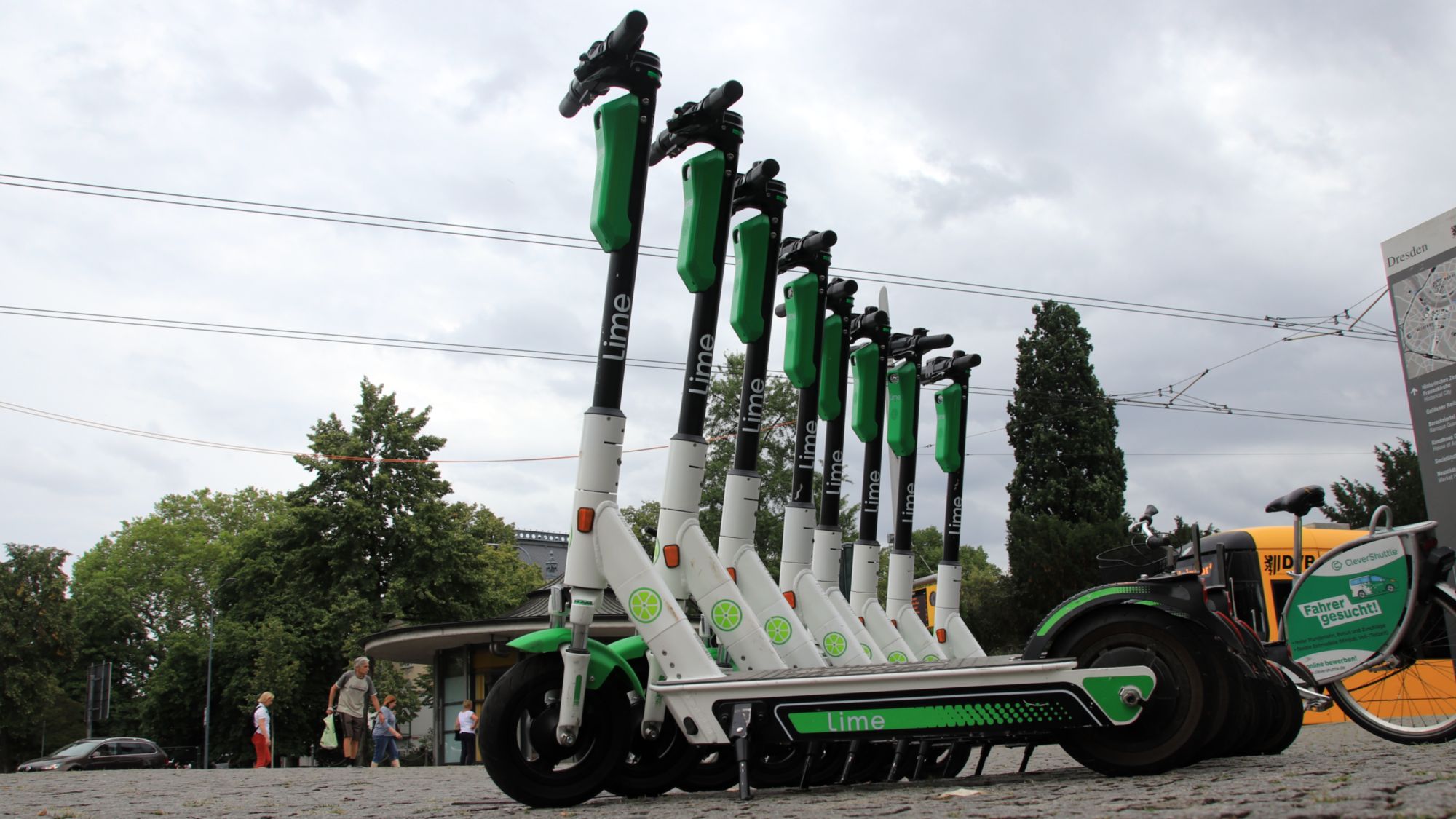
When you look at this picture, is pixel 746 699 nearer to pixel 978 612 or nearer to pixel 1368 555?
pixel 1368 555

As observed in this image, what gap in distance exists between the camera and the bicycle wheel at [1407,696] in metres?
6.78

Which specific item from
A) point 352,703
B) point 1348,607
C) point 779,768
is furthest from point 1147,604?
point 352,703

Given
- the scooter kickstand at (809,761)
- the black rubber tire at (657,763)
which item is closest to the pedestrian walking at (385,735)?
the black rubber tire at (657,763)

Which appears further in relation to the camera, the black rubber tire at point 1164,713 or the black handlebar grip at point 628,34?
the black handlebar grip at point 628,34

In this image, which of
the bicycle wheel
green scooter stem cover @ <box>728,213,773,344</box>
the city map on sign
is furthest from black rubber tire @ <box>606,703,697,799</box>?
the city map on sign

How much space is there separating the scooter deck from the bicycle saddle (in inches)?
86.1

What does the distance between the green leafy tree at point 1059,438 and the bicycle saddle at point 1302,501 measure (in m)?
23.3

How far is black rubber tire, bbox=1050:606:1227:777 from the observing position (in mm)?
5664

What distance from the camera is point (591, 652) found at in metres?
6.28

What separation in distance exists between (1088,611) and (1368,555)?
6.85ft

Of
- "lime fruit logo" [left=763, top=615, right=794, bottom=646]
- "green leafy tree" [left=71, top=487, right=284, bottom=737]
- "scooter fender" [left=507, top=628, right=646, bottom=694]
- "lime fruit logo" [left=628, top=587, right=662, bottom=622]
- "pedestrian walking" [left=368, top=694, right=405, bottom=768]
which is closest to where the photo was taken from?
"scooter fender" [left=507, top=628, right=646, bottom=694]

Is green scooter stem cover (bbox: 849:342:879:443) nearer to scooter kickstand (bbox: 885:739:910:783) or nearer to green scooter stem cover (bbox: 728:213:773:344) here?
green scooter stem cover (bbox: 728:213:773:344)

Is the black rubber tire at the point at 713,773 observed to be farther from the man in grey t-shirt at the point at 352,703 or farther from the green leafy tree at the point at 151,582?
the green leafy tree at the point at 151,582

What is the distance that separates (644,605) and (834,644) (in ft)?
11.1
